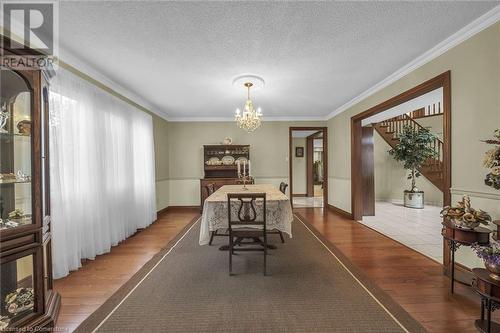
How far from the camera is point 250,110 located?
334 centimetres

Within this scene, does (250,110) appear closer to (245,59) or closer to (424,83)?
(245,59)

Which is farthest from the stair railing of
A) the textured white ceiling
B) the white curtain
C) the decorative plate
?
the white curtain

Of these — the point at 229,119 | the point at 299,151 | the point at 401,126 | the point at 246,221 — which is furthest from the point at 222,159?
the point at 401,126

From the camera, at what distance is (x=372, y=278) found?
7.40ft

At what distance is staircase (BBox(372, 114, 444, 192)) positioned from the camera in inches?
238

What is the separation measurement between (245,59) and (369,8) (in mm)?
1327

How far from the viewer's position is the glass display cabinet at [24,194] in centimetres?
150

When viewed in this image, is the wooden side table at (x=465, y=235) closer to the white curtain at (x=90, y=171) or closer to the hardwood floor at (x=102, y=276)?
the hardwood floor at (x=102, y=276)

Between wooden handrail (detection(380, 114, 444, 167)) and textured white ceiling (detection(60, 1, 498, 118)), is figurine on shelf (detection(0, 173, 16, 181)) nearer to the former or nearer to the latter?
textured white ceiling (detection(60, 1, 498, 118))

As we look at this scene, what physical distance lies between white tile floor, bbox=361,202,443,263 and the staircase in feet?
3.17

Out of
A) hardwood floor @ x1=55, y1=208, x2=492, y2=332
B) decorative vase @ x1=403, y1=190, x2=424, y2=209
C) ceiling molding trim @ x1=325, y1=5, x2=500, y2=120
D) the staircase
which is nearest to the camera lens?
hardwood floor @ x1=55, y1=208, x2=492, y2=332

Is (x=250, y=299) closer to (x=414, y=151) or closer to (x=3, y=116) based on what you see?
(x=3, y=116)

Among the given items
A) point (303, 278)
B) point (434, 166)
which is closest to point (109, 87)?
point (303, 278)
